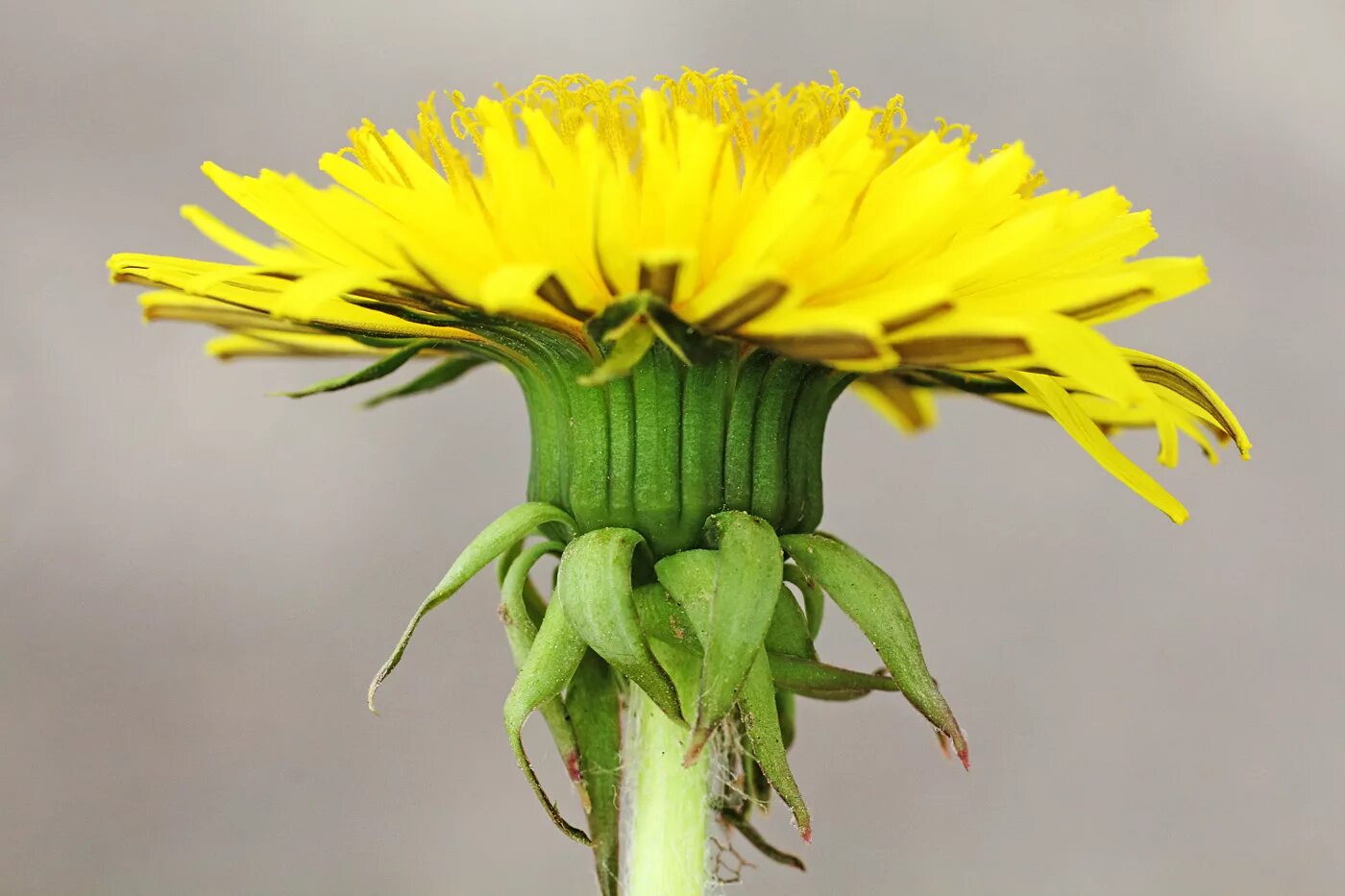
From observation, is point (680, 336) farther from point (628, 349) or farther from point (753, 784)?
point (753, 784)

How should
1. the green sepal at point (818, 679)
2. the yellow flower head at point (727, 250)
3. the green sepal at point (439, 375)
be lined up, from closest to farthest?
the yellow flower head at point (727, 250)
the green sepal at point (818, 679)
the green sepal at point (439, 375)

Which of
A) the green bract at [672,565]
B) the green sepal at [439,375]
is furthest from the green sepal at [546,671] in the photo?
the green sepal at [439,375]

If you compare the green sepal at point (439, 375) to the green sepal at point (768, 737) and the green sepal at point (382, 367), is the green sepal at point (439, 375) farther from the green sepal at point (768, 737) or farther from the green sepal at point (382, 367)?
the green sepal at point (768, 737)

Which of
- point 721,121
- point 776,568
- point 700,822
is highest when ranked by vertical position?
point 721,121

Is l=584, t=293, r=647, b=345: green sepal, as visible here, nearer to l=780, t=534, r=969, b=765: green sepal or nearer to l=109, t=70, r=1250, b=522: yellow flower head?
l=109, t=70, r=1250, b=522: yellow flower head

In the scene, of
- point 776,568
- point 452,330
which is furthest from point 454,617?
point 776,568

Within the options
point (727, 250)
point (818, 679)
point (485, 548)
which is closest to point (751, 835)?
point (818, 679)

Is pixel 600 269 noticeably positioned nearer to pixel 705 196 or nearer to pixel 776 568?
pixel 705 196

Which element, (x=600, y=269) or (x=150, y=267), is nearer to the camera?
(x=600, y=269)
